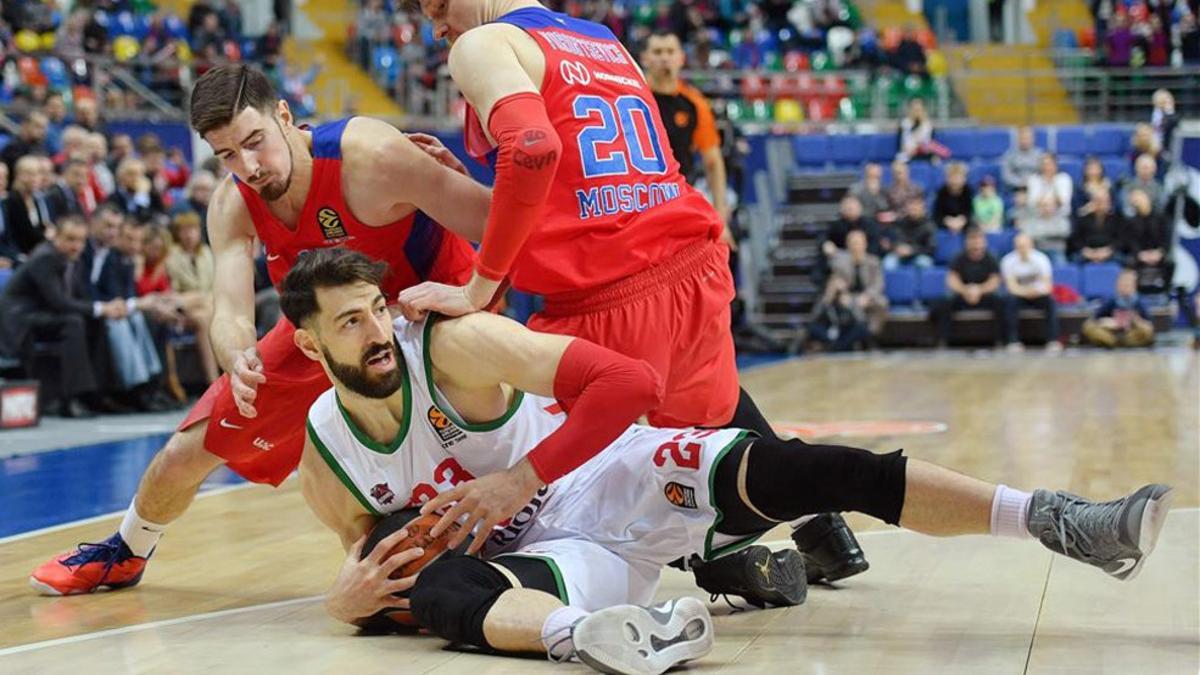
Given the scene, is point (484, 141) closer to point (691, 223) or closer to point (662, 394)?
point (691, 223)

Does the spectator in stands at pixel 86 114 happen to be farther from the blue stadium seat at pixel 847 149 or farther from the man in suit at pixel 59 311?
the blue stadium seat at pixel 847 149

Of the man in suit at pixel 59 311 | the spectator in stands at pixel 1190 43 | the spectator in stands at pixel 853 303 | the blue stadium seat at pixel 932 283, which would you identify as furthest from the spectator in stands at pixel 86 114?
the spectator in stands at pixel 1190 43

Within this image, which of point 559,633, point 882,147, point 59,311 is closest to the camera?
point 559,633

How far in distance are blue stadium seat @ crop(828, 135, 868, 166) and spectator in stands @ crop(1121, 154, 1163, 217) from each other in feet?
10.1

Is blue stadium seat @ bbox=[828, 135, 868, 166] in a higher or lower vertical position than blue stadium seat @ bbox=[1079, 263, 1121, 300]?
higher

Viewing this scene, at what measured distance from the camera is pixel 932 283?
52.7ft

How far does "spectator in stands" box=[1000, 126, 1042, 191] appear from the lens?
56.5ft

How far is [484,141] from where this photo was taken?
13.1 ft

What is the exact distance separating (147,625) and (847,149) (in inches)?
594

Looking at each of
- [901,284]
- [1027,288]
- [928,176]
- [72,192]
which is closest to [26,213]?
[72,192]

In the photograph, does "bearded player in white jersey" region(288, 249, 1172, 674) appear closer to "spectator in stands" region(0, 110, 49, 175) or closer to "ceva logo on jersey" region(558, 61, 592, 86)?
"ceva logo on jersey" region(558, 61, 592, 86)

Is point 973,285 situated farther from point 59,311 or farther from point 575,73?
point 575,73

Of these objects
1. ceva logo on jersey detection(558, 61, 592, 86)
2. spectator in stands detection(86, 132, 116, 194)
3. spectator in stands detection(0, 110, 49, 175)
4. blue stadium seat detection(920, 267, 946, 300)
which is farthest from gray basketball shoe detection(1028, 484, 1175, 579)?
blue stadium seat detection(920, 267, 946, 300)

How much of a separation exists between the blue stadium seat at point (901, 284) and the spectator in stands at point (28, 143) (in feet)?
26.6
